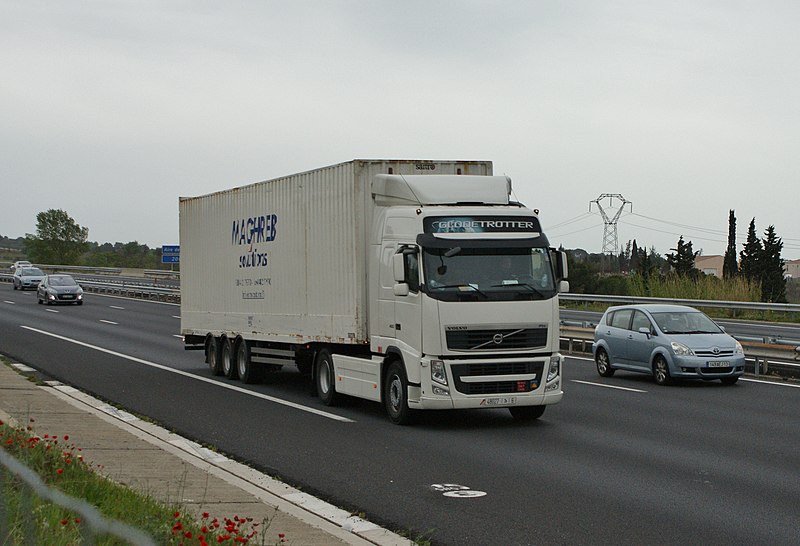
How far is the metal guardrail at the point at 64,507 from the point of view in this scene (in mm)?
3411

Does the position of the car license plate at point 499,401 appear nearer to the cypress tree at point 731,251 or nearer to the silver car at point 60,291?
the silver car at point 60,291

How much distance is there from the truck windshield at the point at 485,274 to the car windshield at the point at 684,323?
7.43m

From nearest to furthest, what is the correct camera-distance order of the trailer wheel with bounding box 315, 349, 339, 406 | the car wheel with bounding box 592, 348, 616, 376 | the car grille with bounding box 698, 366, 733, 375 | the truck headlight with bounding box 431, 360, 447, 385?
1. the truck headlight with bounding box 431, 360, 447, 385
2. the trailer wheel with bounding box 315, 349, 339, 406
3. the car grille with bounding box 698, 366, 733, 375
4. the car wheel with bounding box 592, 348, 616, 376

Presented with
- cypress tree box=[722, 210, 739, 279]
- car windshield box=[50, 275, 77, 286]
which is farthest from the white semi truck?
cypress tree box=[722, 210, 739, 279]

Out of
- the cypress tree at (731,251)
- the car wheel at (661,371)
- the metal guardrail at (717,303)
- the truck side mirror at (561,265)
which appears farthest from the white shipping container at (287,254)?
the cypress tree at (731,251)

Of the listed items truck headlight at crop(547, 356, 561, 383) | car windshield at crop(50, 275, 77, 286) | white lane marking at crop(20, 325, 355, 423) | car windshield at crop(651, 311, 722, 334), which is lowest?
white lane marking at crop(20, 325, 355, 423)

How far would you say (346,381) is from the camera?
17016 mm

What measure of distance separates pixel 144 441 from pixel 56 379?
29.0 ft

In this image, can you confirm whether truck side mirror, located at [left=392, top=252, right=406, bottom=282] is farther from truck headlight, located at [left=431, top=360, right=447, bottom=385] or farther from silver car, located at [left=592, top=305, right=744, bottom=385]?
silver car, located at [left=592, top=305, right=744, bottom=385]

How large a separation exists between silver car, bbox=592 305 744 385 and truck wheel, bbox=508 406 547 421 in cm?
607

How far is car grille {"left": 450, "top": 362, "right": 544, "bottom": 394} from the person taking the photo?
14.8m

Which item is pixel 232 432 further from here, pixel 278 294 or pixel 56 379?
pixel 56 379

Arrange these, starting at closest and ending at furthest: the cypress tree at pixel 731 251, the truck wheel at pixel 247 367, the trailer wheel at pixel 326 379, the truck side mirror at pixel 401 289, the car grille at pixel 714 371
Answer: the truck side mirror at pixel 401 289 → the trailer wheel at pixel 326 379 → the car grille at pixel 714 371 → the truck wheel at pixel 247 367 → the cypress tree at pixel 731 251

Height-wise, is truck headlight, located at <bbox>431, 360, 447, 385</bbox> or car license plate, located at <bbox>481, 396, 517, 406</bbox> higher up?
truck headlight, located at <bbox>431, 360, 447, 385</bbox>
